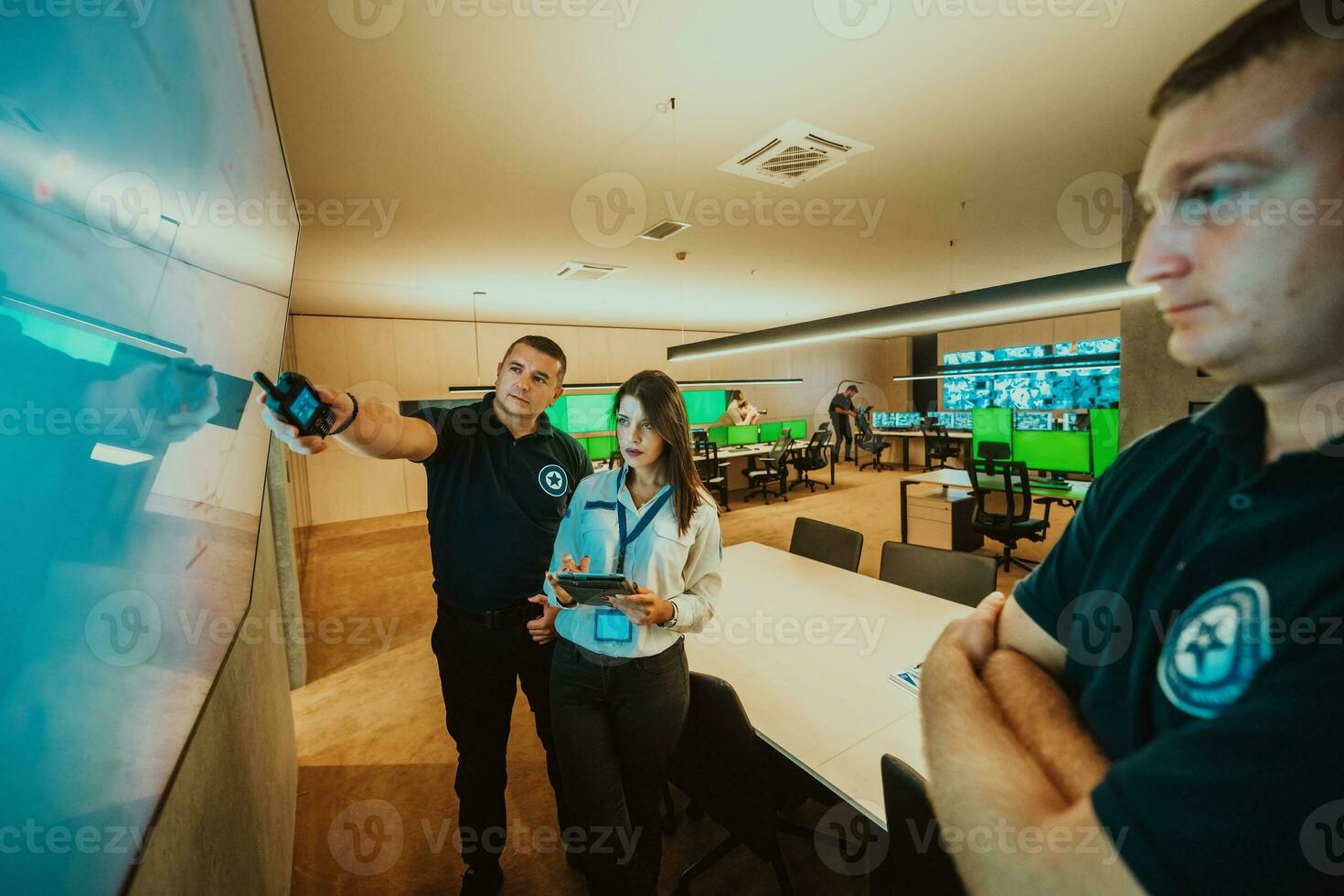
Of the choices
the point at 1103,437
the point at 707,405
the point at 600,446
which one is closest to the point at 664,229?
the point at 600,446

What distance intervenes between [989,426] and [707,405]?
5320 mm

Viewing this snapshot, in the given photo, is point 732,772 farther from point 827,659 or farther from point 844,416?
point 844,416

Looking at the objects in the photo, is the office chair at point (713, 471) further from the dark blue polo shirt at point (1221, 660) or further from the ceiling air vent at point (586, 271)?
the dark blue polo shirt at point (1221, 660)

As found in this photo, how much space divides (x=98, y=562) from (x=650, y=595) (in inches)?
46.5

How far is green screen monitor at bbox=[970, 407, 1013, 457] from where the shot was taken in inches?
288

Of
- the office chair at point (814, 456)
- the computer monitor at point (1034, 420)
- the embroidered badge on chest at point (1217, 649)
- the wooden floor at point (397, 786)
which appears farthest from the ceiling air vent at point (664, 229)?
the computer monitor at point (1034, 420)

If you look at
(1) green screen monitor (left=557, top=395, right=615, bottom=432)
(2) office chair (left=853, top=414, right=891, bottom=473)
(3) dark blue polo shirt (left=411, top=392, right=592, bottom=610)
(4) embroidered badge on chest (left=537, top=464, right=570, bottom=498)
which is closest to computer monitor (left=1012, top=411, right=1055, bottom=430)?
(2) office chair (left=853, top=414, right=891, bottom=473)

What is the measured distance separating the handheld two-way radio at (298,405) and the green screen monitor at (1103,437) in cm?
680

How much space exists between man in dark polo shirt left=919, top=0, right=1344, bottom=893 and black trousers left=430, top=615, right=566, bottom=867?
1.58 metres

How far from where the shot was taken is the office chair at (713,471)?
8.24 meters

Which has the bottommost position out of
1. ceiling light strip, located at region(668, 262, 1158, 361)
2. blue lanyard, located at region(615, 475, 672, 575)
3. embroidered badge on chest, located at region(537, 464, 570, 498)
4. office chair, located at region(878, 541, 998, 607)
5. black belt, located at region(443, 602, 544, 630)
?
office chair, located at region(878, 541, 998, 607)

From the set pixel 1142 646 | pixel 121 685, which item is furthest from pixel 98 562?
pixel 1142 646

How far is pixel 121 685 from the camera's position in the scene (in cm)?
52

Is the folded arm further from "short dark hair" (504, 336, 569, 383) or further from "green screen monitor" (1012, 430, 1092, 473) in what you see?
"green screen monitor" (1012, 430, 1092, 473)
